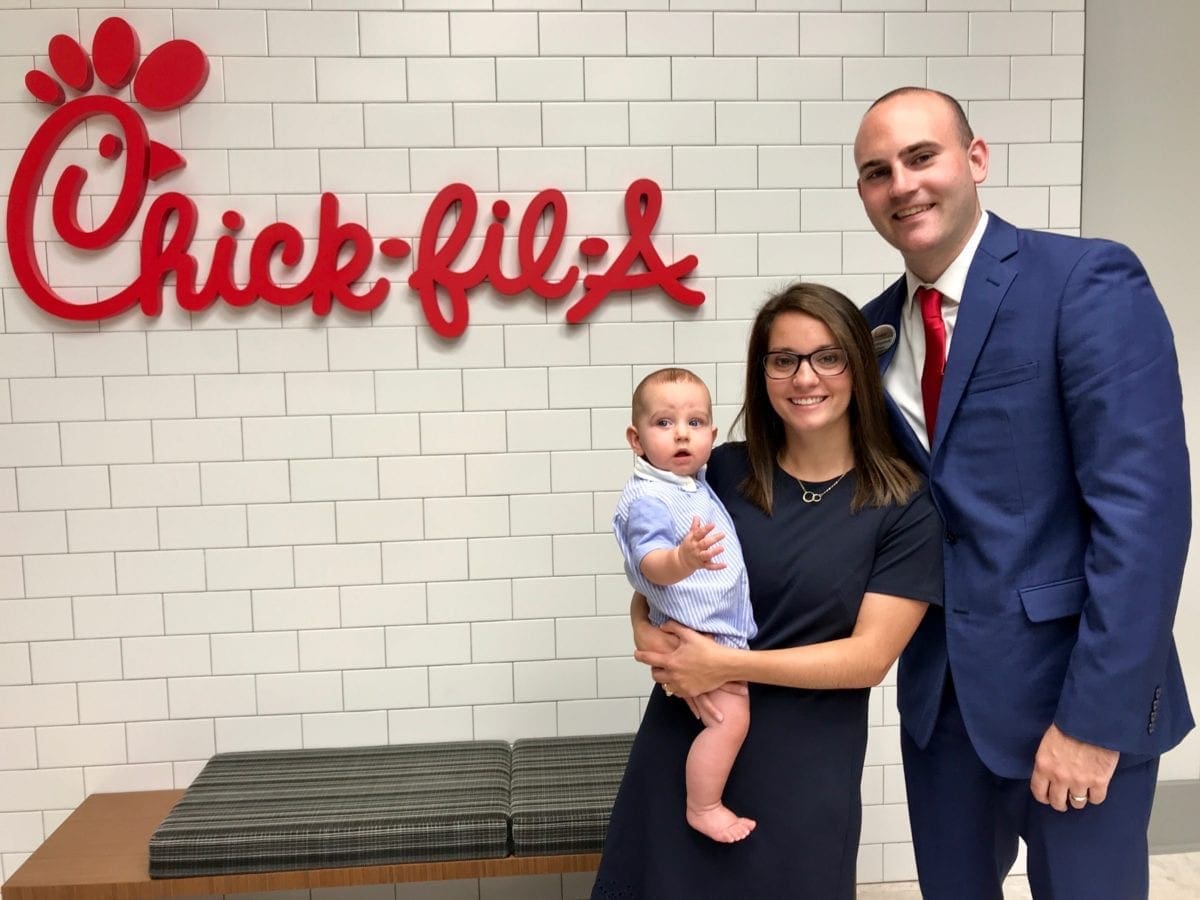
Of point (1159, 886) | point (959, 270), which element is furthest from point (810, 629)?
point (1159, 886)

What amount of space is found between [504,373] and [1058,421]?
1783 mm

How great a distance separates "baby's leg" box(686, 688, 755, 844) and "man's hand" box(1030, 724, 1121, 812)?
53 cm

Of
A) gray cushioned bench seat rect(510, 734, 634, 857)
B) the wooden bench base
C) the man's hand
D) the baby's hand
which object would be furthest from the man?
the wooden bench base

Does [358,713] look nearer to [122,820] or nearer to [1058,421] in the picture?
[122,820]

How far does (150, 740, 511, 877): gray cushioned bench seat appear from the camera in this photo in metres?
2.62

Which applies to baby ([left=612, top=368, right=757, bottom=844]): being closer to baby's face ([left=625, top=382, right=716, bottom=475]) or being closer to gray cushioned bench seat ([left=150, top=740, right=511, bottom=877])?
baby's face ([left=625, top=382, right=716, bottom=475])

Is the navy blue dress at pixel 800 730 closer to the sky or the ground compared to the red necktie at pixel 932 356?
closer to the ground

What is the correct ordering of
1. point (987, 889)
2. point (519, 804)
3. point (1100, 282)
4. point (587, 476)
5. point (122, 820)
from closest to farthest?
point (1100, 282), point (987, 889), point (519, 804), point (122, 820), point (587, 476)

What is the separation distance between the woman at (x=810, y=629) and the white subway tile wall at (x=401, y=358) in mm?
1336

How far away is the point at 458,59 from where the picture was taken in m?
3.00

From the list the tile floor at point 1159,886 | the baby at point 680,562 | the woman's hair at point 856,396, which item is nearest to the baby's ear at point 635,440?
the baby at point 680,562

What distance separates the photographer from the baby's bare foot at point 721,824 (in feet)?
5.78

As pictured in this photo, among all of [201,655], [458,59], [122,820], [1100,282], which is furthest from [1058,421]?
[122,820]

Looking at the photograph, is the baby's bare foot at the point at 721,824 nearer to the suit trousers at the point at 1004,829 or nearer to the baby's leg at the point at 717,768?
the baby's leg at the point at 717,768
